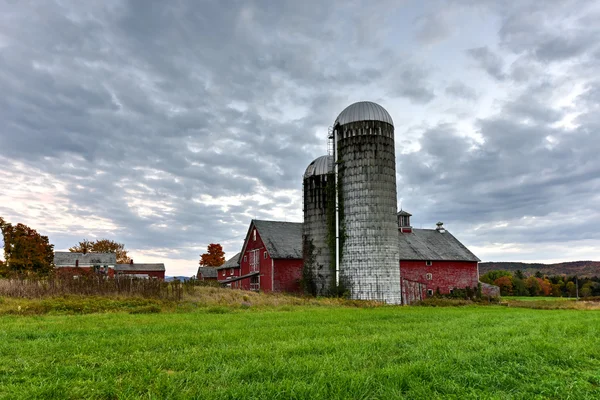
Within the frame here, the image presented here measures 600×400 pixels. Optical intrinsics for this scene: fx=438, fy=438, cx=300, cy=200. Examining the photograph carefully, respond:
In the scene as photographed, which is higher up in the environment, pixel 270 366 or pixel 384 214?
pixel 384 214

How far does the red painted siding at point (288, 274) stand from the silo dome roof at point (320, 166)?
25.4 ft

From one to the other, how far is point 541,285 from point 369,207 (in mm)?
53268

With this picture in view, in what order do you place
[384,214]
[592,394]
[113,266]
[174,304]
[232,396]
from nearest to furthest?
1. [232,396]
2. [592,394]
3. [174,304]
4. [384,214]
5. [113,266]

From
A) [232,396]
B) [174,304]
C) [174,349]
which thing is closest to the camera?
[232,396]

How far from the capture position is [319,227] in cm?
3416

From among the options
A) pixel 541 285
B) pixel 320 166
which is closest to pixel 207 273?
pixel 320 166

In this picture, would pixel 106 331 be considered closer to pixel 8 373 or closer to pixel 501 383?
pixel 8 373

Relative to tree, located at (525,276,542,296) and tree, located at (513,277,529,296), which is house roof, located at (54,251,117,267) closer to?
tree, located at (513,277,529,296)

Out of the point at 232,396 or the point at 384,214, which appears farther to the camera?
the point at 384,214

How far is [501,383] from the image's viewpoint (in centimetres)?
604

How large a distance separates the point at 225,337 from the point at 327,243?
2427cm

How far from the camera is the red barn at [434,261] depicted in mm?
41125

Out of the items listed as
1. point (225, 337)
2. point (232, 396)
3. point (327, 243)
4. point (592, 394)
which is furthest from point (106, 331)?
point (327, 243)

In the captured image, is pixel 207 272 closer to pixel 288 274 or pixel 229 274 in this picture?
pixel 229 274
